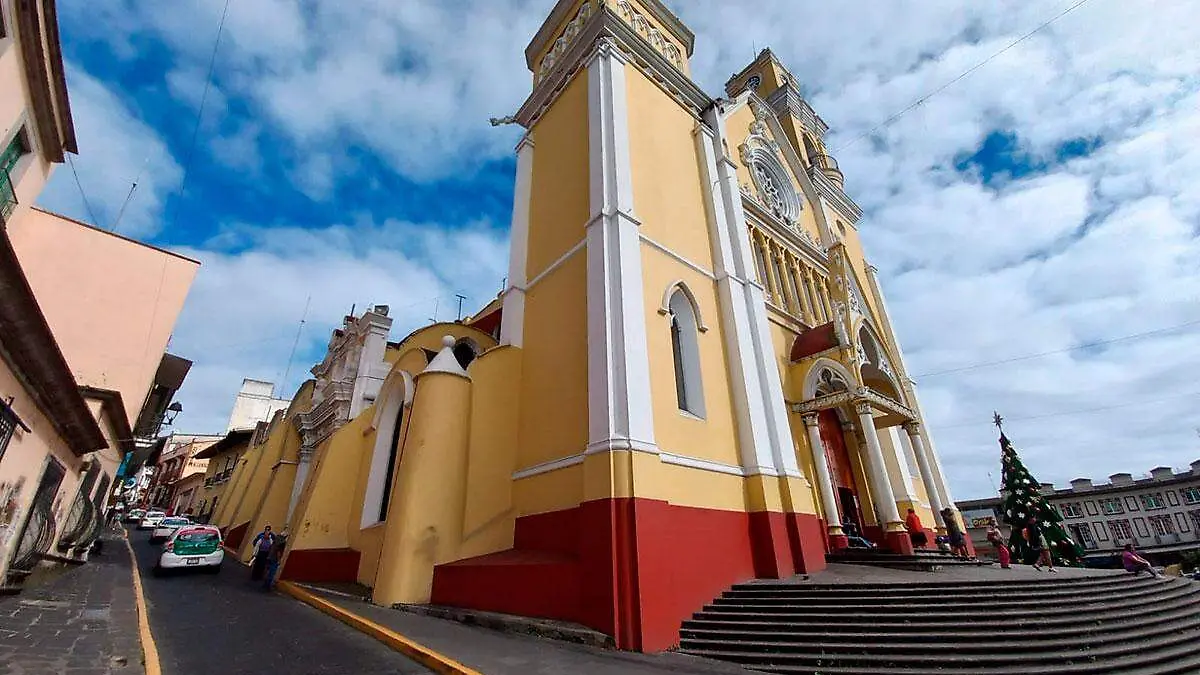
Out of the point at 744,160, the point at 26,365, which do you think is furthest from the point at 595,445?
the point at 744,160

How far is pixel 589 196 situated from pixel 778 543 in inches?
285

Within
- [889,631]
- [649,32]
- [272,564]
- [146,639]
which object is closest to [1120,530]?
[889,631]

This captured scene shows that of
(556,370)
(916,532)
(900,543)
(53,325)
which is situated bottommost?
(900,543)

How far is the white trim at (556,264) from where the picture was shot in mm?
9945

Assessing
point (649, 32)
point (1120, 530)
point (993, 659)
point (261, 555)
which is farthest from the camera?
point (1120, 530)

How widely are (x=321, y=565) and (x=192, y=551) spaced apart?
4866mm

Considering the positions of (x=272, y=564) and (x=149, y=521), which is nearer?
(x=272, y=564)

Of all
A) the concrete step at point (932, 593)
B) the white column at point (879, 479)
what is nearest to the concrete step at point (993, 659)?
the concrete step at point (932, 593)

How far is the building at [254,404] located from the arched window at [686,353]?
50.9 metres

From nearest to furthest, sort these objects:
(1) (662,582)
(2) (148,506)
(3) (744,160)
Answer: (1) (662,582) < (3) (744,160) < (2) (148,506)

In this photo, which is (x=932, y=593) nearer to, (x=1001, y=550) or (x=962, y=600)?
(x=962, y=600)

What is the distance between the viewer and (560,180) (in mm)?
11703

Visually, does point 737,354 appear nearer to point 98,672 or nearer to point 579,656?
point 579,656

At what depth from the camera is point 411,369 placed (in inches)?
492
